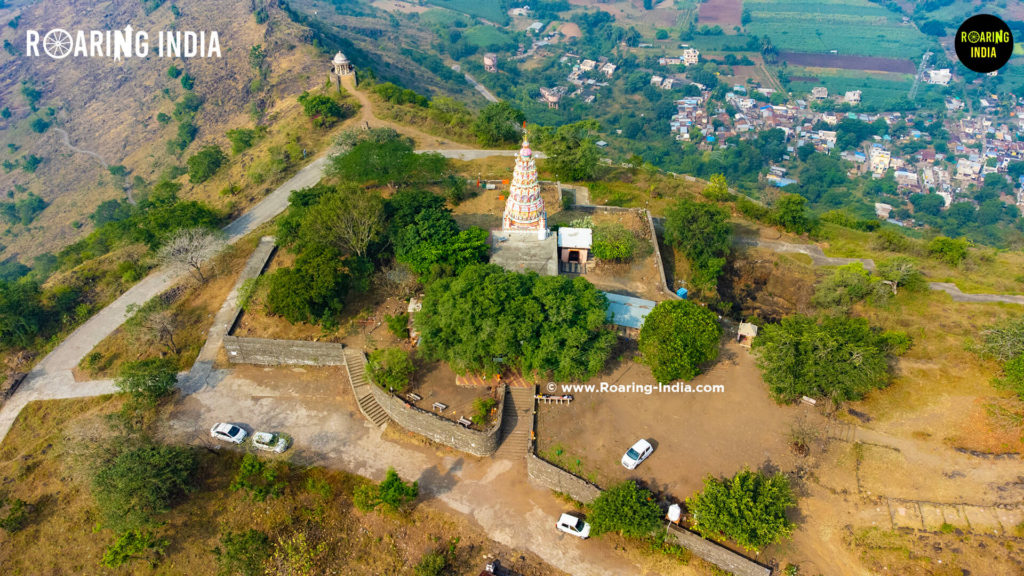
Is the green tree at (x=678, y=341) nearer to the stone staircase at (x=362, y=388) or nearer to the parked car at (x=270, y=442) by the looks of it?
the stone staircase at (x=362, y=388)

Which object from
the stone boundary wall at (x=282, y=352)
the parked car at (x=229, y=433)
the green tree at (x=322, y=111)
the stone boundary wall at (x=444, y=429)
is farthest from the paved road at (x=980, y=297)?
the green tree at (x=322, y=111)

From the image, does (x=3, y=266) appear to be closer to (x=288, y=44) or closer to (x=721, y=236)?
(x=288, y=44)

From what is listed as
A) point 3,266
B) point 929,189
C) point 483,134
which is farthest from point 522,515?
point 929,189

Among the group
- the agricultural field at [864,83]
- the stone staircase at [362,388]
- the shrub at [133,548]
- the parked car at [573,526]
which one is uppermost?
the agricultural field at [864,83]

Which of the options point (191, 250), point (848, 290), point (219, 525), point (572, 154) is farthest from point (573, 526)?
point (572, 154)

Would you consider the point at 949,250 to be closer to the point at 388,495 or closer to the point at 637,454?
the point at 637,454

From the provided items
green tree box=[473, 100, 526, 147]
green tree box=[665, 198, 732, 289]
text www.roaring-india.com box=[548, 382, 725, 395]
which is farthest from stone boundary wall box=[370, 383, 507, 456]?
green tree box=[473, 100, 526, 147]

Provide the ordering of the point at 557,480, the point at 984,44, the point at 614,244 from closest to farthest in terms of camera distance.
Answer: the point at 557,480 → the point at 614,244 → the point at 984,44
